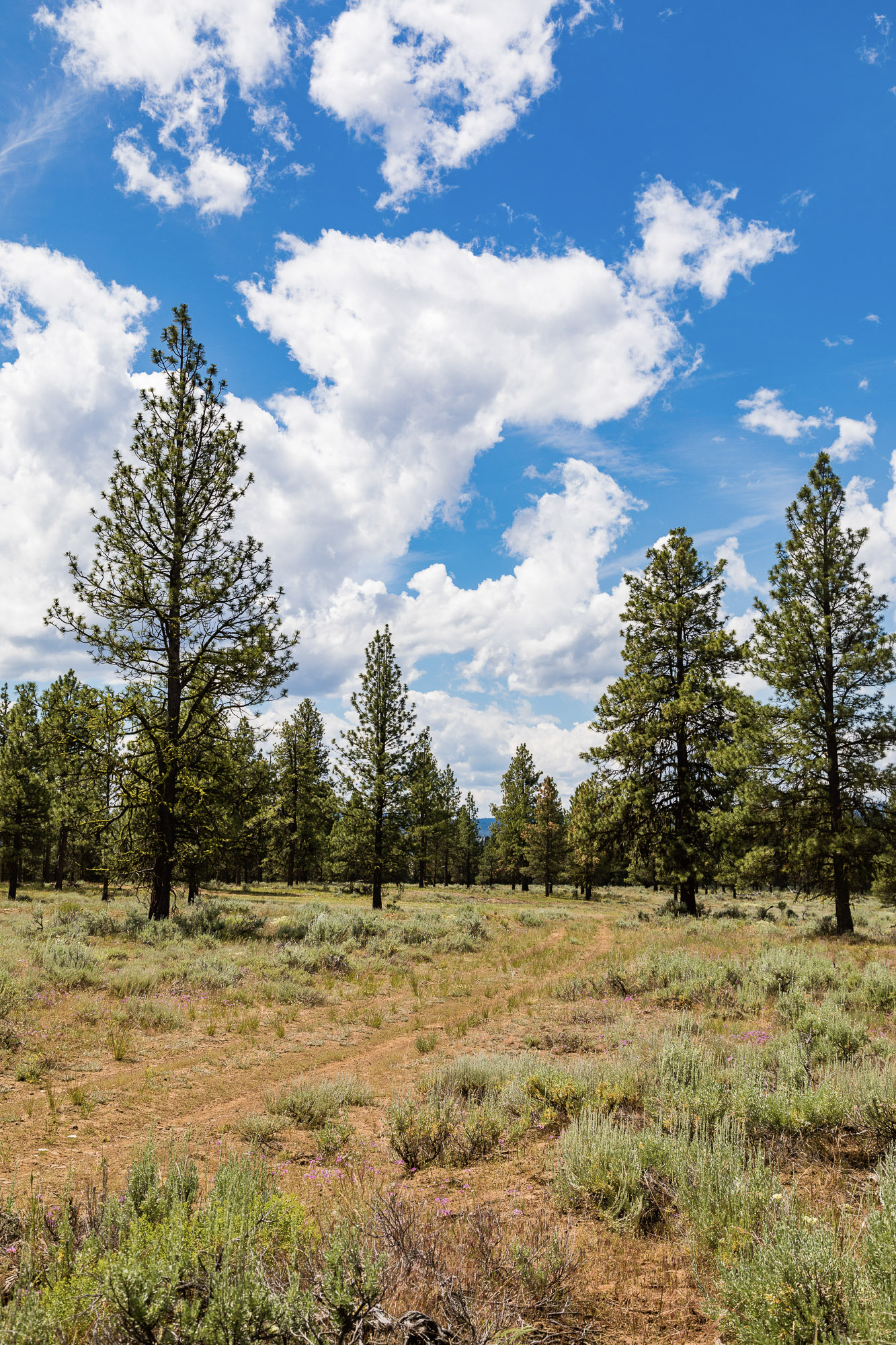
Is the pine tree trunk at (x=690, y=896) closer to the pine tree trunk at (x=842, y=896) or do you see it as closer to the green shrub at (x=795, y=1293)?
the pine tree trunk at (x=842, y=896)

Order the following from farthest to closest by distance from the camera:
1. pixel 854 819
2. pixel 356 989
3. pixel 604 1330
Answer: pixel 854 819, pixel 356 989, pixel 604 1330

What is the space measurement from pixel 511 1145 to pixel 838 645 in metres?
19.0

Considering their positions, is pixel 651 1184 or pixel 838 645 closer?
pixel 651 1184

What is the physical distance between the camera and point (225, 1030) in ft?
35.4

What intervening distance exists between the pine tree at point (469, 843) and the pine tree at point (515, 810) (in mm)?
8644

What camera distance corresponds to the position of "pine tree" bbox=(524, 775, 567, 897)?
53500 millimetres

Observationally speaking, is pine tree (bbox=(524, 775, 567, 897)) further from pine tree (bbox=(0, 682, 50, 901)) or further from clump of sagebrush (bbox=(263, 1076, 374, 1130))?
clump of sagebrush (bbox=(263, 1076, 374, 1130))

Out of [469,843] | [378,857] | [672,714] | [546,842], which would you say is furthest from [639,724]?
[469,843]

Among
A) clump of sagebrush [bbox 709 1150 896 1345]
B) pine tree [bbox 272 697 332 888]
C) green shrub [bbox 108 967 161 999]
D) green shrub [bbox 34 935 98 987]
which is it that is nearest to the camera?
clump of sagebrush [bbox 709 1150 896 1345]

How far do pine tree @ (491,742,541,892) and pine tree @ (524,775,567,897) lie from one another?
332 cm

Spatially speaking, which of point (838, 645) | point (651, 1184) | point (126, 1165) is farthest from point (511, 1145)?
point (838, 645)

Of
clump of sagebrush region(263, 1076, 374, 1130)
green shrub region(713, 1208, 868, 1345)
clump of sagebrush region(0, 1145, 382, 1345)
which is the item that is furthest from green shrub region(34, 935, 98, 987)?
green shrub region(713, 1208, 868, 1345)

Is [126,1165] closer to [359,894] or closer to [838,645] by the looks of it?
[838,645]

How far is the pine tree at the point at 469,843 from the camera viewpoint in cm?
7450
